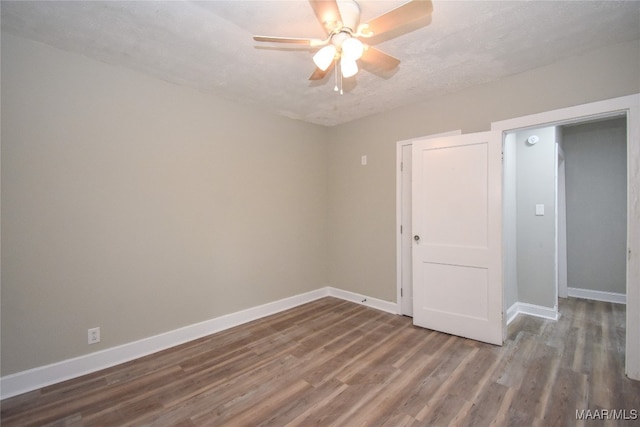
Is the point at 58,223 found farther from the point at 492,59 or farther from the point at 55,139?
the point at 492,59

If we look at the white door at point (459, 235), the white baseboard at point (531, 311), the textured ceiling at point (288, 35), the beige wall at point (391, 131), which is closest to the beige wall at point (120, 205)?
the textured ceiling at point (288, 35)

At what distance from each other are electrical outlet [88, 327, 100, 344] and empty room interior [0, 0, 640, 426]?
0.05 feet

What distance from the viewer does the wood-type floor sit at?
5.89 ft

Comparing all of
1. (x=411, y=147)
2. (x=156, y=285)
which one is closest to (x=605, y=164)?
(x=411, y=147)

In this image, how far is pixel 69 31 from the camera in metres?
1.98

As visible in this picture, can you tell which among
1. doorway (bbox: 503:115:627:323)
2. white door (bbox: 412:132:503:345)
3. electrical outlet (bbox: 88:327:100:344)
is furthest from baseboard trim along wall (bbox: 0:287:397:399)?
doorway (bbox: 503:115:627:323)

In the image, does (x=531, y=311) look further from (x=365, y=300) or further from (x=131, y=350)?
(x=131, y=350)

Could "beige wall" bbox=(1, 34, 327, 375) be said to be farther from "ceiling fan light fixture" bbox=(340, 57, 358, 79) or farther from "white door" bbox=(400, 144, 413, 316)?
"ceiling fan light fixture" bbox=(340, 57, 358, 79)

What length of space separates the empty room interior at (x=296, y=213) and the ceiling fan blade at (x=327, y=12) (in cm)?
4

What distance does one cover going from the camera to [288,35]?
2035 mm

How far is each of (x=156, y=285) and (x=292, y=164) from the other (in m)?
2.22

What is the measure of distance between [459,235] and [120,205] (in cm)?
334

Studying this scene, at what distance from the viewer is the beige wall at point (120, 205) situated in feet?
6.73

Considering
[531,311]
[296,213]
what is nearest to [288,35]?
[296,213]
